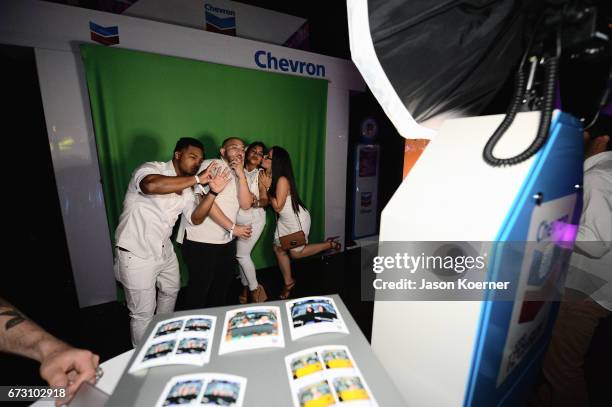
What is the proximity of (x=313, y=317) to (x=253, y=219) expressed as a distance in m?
2.02

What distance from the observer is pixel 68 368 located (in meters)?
0.76

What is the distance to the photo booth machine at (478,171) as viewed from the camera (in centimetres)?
66

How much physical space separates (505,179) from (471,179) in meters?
0.07

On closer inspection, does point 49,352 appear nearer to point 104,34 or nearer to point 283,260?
point 283,260

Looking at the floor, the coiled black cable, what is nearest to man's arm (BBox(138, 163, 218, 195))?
the floor

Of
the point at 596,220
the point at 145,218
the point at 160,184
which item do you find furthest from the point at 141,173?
the point at 596,220

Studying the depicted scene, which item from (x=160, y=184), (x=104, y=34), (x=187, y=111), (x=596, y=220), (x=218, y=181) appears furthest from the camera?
(x=187, y=111)

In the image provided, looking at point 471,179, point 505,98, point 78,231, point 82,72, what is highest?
point 82,72

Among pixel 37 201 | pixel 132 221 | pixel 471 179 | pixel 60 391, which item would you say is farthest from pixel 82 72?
pixel 471 179

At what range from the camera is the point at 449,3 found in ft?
2.28

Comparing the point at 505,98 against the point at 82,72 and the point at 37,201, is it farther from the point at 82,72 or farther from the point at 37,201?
the point at 37,201

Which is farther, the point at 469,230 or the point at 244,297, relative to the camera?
the point at 244,297

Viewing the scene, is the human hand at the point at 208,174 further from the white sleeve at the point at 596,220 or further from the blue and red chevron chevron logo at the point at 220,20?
the blue and red chevron chevron logo at the point at 220,20

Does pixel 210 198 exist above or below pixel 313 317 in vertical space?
above
